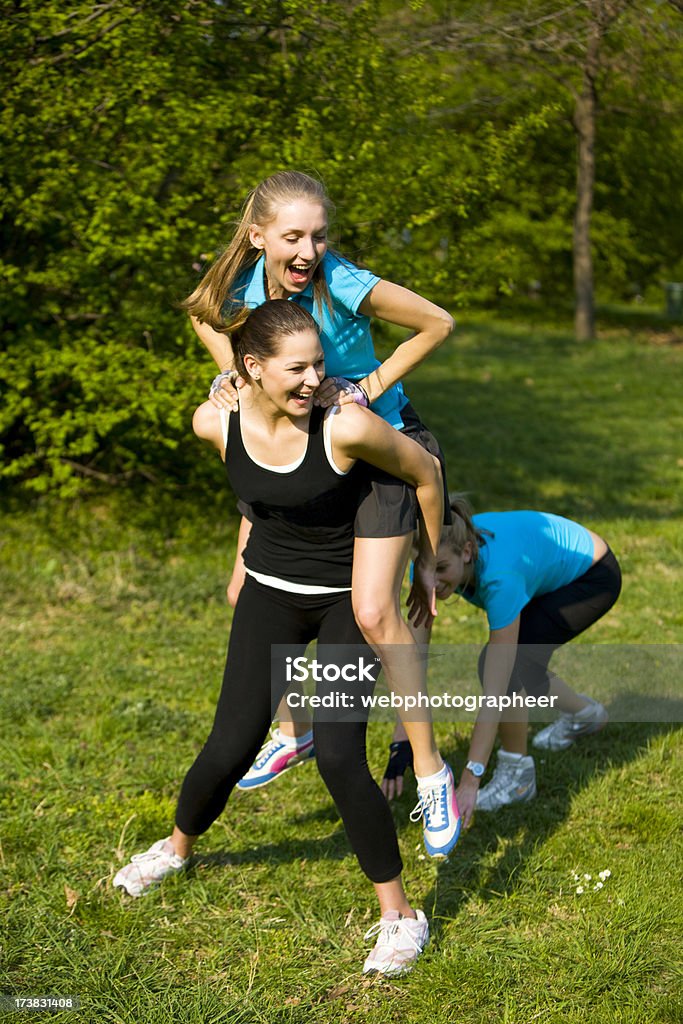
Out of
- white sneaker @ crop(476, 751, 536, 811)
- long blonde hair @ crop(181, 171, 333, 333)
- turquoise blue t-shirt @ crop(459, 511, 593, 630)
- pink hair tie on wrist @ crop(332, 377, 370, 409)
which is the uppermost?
long blonde hair @ crop(181, 171, 333, 333)

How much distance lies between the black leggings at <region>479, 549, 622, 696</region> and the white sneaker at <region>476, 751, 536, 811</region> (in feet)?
0.90

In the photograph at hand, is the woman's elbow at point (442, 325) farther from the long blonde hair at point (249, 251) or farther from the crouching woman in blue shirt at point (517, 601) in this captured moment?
the crouching woman in blue shirt at point (517, 601)

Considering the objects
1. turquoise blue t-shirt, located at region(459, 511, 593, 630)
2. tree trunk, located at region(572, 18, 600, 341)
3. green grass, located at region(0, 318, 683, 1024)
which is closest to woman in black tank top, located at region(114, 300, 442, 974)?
green grass, located at region(0, 318, 683, 1024)

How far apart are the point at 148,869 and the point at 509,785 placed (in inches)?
52.5

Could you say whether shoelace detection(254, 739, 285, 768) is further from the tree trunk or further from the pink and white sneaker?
the tree trunk

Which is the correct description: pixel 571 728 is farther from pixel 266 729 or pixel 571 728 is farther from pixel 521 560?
pixel 266 729

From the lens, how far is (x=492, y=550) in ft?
12.7

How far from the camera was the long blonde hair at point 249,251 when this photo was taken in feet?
10.3

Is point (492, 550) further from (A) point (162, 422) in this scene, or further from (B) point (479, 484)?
(B) point (479, 484)

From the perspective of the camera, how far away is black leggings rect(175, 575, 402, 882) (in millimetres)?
3146

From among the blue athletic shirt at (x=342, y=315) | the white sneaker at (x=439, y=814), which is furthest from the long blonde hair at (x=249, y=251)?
the white sneaker at (x=439, y=814)

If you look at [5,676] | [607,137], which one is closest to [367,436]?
[5,676]

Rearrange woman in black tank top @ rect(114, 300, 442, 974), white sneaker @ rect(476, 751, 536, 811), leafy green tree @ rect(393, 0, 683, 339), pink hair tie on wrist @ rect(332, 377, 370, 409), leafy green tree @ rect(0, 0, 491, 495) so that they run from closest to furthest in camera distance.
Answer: woman in black tank top @ rect(114, 300, 442, 974)
pink hair tie on wrist @ rect(332, 377, 370, 409)
white sneaker @ rect(476, 751, 536, 811)
leafy green tree @ rect(0, 0, 491, 495)
leafy green tree @ rect(393, 0, 683, 339)

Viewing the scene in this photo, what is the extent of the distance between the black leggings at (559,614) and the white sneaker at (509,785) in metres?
0.27
